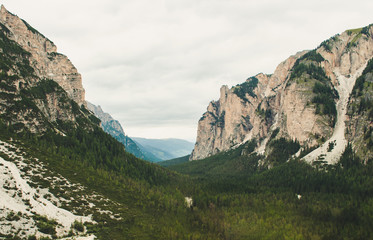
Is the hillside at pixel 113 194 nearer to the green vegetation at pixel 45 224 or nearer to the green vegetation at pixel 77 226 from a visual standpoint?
the green vegetation at pixel 77 226

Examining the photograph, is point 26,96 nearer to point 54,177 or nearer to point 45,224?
point 54,177

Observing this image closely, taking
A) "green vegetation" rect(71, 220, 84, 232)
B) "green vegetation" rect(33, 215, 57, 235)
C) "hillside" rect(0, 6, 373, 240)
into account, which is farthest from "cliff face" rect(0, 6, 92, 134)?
"green vegetation" rect(71, 220, 84, 232)

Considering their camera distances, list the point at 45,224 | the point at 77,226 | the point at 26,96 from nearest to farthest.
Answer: the point at 45,224, the point at 77,226, the point at 26,96

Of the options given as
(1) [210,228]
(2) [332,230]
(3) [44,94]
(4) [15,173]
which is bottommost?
(1) [210,228]

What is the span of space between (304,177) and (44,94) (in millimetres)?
198903

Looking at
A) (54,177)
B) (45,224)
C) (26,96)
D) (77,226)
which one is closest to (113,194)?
(54,177)

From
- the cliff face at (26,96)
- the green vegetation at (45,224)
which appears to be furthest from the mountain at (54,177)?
the green vegetation at (45,224)

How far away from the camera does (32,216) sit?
64500mm

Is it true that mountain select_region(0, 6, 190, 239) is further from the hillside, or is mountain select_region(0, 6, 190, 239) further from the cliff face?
the hillside

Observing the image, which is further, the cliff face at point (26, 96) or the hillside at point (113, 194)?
the cliff face at point (26, 96)

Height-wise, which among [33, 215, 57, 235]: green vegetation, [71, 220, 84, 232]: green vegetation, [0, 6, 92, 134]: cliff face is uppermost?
[0, 6, 92, 134]: cliff face

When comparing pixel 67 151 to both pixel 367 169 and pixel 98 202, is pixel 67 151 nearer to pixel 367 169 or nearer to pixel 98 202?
pixel 98 202

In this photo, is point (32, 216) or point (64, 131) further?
point (64, 131)

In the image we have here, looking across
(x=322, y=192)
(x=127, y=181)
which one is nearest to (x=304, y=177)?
(x=322, y=192)
